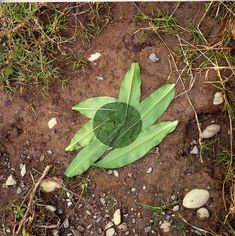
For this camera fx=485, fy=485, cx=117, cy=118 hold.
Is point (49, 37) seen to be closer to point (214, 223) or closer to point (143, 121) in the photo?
point (143, 121)

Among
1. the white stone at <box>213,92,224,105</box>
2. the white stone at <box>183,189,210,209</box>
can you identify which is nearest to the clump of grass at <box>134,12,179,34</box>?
the white stone at <box>213,92,224,105</box>

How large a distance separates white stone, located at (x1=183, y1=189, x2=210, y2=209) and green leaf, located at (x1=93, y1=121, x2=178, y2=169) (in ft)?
0.78

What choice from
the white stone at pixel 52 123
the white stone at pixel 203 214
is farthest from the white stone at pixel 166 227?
the white stone at pixel 52 123

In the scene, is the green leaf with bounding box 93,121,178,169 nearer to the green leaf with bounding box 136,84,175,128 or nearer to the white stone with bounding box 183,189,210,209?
the green leaf with bounding box 136,84,175,128

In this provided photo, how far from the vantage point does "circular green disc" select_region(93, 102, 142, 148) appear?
1.91 metres

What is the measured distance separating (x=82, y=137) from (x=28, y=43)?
463mm

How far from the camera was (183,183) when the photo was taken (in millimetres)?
1895

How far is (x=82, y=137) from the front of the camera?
1946mm

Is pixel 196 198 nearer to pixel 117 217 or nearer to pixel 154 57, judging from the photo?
pixel 117 217

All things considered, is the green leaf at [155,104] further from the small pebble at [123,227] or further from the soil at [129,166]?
the small pebble at [123,227]

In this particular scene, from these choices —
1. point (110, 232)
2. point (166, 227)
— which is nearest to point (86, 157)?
point (110, 232)

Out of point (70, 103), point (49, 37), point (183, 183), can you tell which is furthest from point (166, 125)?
point (49, 37)

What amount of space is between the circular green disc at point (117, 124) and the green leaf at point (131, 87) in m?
0.02

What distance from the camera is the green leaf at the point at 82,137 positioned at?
1.94 meters
